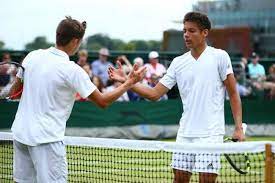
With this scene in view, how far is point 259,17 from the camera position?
33.3m

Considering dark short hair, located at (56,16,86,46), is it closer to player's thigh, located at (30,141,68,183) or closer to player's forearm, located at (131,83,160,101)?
player's thigh, located at (30,141,68,183)

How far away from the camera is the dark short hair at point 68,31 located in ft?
17.3

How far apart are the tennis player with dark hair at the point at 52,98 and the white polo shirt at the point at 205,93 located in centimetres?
93

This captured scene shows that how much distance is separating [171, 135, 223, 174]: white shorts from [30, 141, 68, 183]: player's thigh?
4.07ft

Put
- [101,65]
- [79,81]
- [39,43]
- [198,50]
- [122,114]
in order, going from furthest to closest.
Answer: [39,43] → [101,65] → [122,114] → [198,50] → [79,81]

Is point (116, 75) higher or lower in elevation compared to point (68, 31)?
lower

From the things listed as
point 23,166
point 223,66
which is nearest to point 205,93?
point 223,66

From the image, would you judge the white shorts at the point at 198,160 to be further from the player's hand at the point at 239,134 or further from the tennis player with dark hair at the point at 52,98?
the tennis player with dark hair at the point at 52,98

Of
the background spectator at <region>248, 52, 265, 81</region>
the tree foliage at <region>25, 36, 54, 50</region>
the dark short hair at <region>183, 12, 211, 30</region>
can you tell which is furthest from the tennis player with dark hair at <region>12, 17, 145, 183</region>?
the tree foliage at <region>25, 36, 54, 50</region>

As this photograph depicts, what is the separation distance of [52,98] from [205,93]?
1.46m

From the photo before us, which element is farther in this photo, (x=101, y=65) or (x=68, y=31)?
(x=101, y=65)

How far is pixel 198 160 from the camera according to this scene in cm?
599

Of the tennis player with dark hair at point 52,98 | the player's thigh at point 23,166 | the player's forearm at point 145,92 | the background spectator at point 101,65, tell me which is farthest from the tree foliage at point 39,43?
the tennis player with dark hair at point 52,98

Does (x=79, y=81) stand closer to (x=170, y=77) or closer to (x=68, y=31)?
(x=68, y=31)
